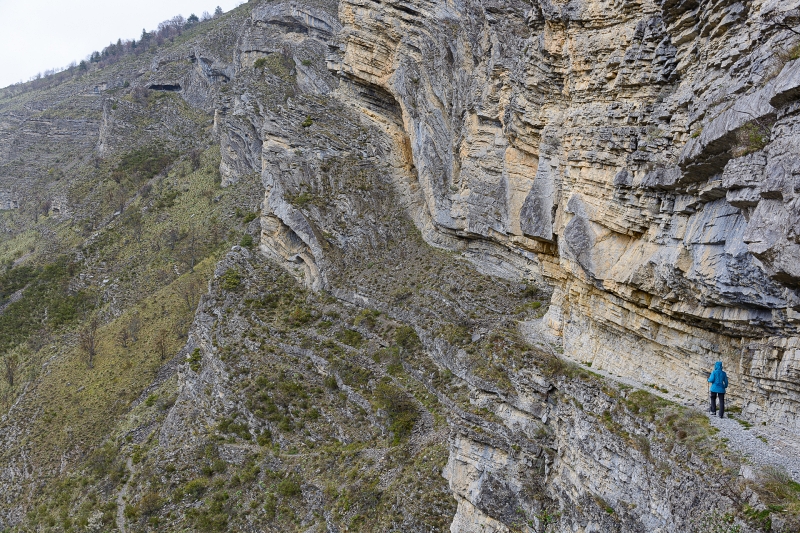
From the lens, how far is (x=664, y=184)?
12.1 metres

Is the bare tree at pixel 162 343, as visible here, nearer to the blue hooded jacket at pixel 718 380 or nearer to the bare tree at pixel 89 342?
the bare tree at pixel 89 342

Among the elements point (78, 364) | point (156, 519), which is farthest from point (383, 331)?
point (78, 364)

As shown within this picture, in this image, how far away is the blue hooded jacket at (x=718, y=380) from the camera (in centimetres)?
1048

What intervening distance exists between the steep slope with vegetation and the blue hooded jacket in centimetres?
41

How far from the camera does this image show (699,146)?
10398 millimetres

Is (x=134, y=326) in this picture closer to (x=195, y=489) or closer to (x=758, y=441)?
(x=195, y=489)

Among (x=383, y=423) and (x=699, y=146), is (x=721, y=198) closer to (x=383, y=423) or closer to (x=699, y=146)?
(x=699, y=146)

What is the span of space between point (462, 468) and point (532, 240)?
882 cm

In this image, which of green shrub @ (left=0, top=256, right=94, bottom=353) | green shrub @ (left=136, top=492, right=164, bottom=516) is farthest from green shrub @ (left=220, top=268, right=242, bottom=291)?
green shrub @ (left=0, top=256, right=94, bottom=353)

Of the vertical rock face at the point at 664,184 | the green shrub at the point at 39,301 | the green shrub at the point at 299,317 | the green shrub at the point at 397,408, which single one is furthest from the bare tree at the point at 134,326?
the vertical rock face at the point at 664,184

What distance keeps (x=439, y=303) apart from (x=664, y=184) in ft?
54.7

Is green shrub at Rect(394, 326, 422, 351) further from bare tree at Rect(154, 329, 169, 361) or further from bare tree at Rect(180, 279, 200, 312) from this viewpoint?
bare tree at Rect(180, 279, 200, 312)

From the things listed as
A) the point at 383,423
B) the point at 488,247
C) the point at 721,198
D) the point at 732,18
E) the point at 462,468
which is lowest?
the point at 383,423

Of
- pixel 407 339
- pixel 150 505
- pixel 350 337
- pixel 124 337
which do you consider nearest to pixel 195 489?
pixel 150 505
